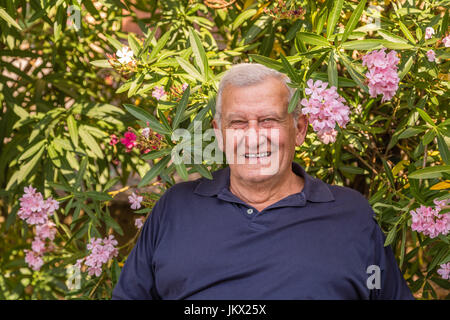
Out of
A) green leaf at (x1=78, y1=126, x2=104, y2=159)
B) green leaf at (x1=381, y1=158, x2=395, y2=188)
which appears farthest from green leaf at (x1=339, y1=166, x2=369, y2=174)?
green leaf at (x1=78, y1=126, x2=104, y2=159)

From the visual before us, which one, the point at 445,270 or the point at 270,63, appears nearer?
the point at 270,63

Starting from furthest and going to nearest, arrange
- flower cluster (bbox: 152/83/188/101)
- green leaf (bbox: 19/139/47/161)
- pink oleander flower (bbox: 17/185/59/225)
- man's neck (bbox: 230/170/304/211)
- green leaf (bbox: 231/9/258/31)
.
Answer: green leaf (bbox: 19/139/47/161)
pink oleander flower (bbox: 17/185/59/225)
green leaf (bbox: 231/9/258/31)
flower cluster (bbox: 152/83/188/101)
man's neck (bbox: 230/170/304/211)

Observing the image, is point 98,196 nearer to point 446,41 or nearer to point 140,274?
point 140,274

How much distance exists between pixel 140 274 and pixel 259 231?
45 centimetres

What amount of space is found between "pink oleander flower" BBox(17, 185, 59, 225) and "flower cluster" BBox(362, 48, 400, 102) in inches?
53.4

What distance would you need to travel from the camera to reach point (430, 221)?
1.61 meters

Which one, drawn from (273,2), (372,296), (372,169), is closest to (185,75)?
(273,2)

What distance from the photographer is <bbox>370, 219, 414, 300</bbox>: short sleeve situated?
1.66 meters

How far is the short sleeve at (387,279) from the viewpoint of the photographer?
65.3 inches

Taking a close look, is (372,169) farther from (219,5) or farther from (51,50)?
(51,50)

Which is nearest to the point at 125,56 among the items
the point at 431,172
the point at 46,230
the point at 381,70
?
the point at 381,70

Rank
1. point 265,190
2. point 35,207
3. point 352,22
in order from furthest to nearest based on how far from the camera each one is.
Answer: point 35,207 < point 265,190 < point 352,22

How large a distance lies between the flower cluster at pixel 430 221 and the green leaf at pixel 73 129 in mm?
1437

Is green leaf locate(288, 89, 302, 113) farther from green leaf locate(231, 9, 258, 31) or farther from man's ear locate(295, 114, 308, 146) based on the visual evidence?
green leaf locate(231, 9, 258, 31)
